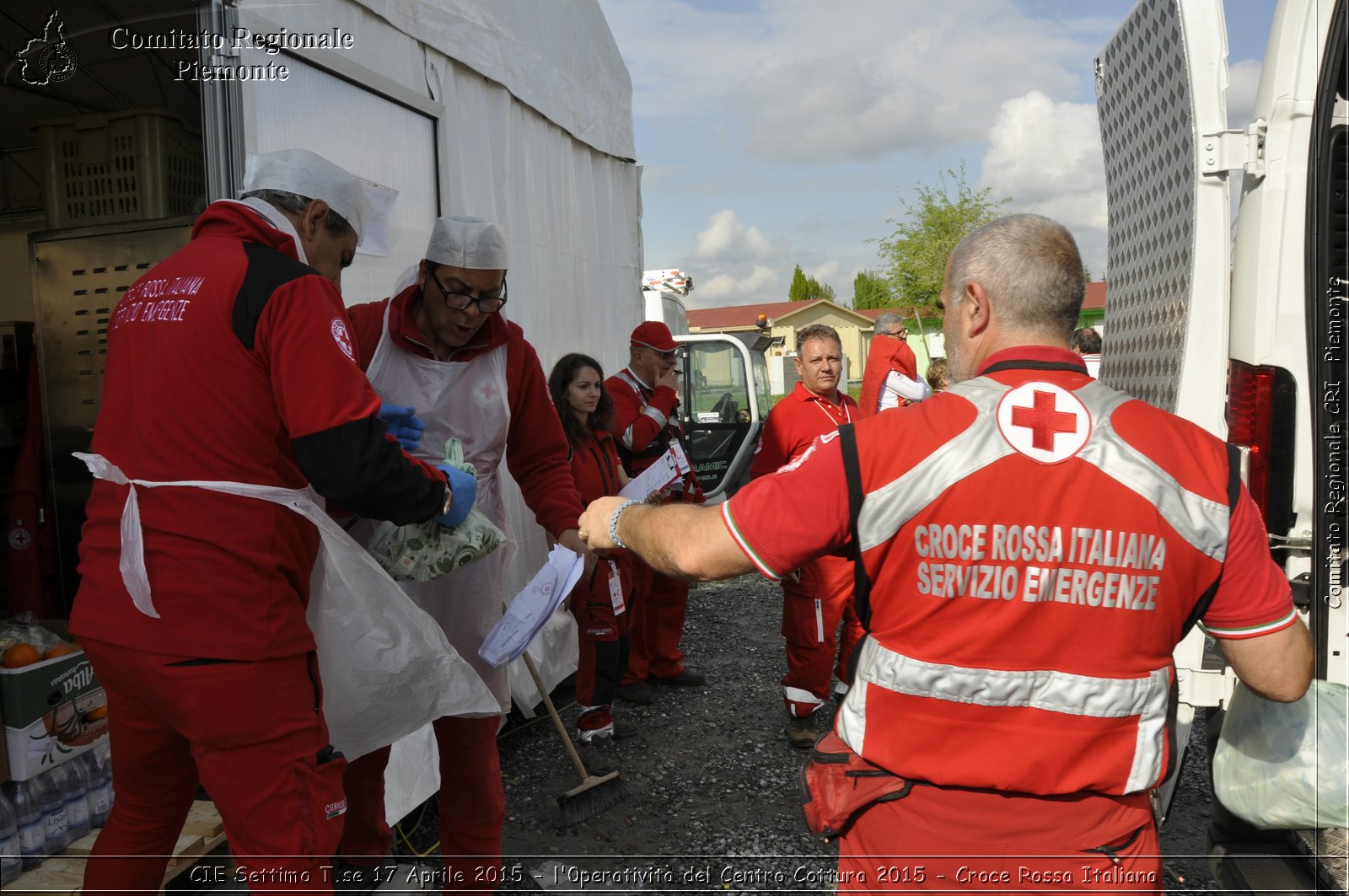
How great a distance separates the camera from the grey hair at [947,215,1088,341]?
61.4 inches

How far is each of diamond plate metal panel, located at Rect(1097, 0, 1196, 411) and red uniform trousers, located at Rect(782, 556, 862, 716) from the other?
1.65 meters

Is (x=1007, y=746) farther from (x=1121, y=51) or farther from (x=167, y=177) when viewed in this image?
(x=167, y=177)

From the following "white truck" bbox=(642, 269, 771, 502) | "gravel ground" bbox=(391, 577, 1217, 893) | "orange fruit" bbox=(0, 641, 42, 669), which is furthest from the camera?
"white truck" bbox=(642, 269, 771, 502)

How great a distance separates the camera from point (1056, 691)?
4.79 ft

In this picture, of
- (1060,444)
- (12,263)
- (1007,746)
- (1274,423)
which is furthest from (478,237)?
(12,263)

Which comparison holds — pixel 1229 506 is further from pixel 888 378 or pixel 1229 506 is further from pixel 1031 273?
pixel 888 378

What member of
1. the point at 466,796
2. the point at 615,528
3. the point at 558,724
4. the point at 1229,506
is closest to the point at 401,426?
the point at 615,528

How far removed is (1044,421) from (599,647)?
3.14m

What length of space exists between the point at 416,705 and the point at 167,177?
2.56 meters

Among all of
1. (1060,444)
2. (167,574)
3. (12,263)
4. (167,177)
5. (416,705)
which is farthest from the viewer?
(12,263)

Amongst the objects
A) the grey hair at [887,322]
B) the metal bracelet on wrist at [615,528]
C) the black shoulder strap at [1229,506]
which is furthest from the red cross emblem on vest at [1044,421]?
the grey hair at [887,322]

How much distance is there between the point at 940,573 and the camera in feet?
4.86

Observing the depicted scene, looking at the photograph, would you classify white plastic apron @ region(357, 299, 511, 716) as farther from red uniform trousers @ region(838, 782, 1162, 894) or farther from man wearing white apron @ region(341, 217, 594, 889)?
red uniform trousers @ region(838, 782, 1162, 894)

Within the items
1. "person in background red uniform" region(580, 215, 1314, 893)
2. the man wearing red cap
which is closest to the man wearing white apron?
"person in background red uniform" region(580, 215, 1314, 893)
